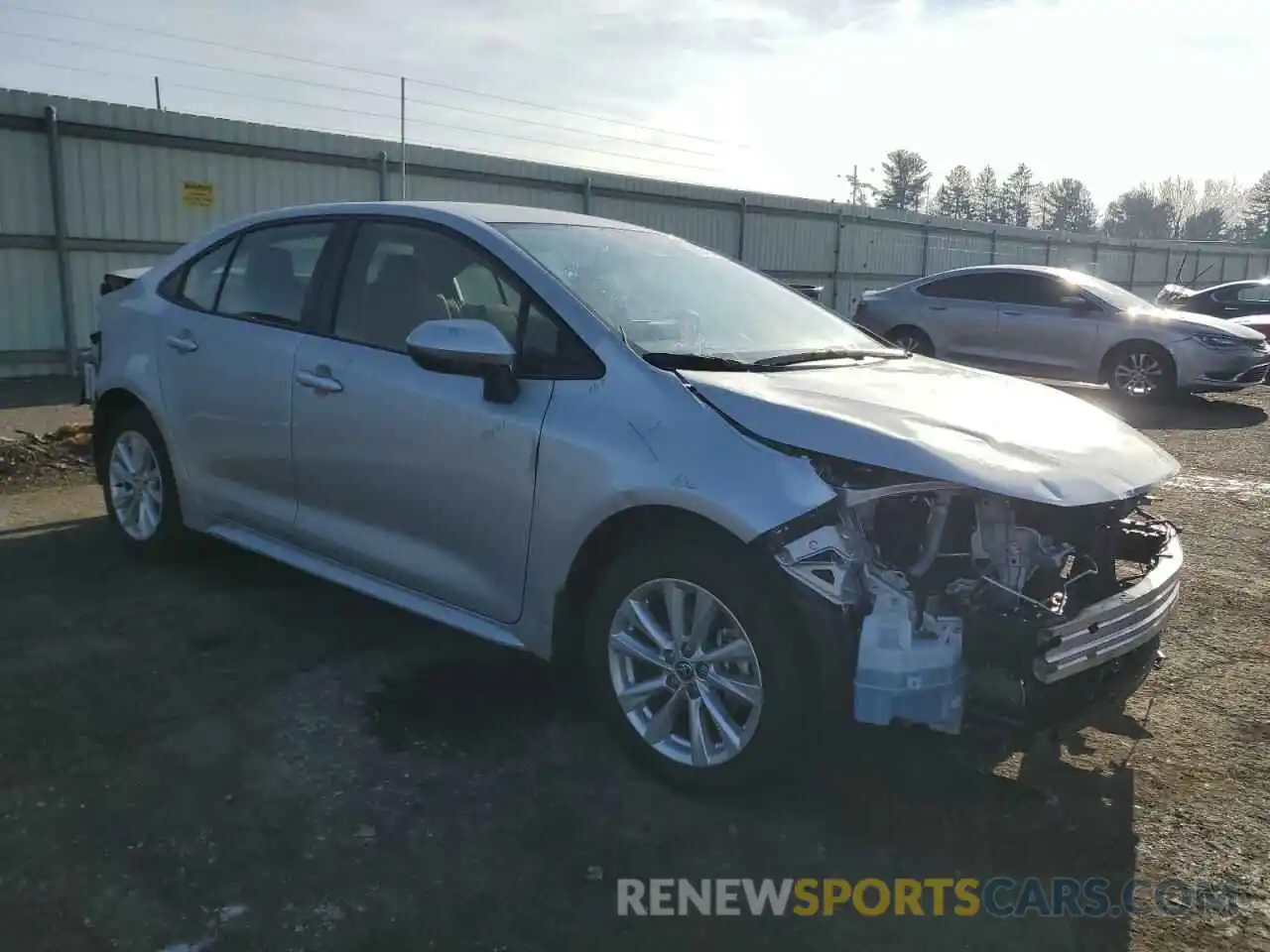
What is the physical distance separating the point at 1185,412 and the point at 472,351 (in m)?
10.5

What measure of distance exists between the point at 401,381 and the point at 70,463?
4751mm

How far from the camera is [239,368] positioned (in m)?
4.36

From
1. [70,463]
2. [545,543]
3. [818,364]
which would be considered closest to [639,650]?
[545,543]

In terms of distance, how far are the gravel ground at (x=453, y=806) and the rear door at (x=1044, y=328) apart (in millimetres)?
8115

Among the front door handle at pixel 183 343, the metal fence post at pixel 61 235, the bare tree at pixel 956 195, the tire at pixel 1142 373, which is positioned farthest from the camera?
the bare tree at pixel 956 195

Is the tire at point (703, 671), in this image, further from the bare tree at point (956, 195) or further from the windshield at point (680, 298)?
the bare tree at point (956, 195)

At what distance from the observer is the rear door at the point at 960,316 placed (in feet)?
41.1

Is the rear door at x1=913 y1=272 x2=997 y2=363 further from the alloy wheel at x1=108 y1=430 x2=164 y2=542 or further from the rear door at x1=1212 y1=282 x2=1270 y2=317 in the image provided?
the alloy wheel at x1=108 y1=430 x2=164 y2=542

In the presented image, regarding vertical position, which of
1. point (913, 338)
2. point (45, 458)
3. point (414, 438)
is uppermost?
point (414, 438)

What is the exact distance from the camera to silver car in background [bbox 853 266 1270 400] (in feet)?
37.0

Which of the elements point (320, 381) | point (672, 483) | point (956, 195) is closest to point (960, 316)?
point (320, 381)

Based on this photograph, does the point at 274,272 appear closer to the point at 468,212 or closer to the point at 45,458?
the point at 468,212

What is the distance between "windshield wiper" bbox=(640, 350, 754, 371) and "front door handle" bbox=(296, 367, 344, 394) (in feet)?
4.26

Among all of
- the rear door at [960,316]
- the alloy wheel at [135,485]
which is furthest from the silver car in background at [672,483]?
the rear door at [960,316]
